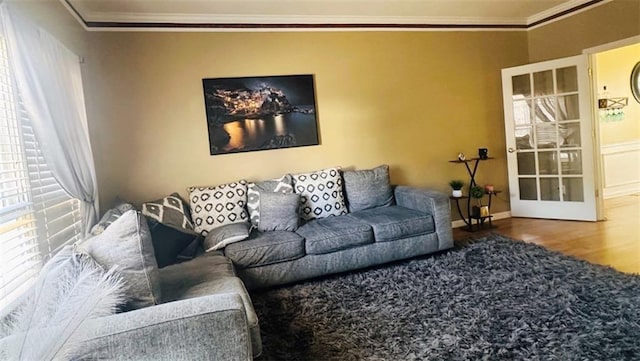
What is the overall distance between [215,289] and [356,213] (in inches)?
75.5

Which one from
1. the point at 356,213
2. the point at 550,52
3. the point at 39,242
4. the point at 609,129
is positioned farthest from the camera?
the point at 609,129

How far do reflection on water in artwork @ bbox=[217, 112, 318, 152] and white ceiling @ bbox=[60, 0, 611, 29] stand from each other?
0.94 m

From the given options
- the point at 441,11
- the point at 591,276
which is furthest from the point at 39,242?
the point at 441,11

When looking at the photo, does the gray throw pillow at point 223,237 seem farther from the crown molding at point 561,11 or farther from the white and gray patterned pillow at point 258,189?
the crown molding at point 561,11

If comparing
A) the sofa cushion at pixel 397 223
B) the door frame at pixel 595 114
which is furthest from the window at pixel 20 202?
the door frame at pixel 595 114

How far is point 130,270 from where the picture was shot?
155 cm

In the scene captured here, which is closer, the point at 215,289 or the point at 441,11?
the point at 215,289

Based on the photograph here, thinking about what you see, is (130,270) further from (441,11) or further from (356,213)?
(441,11)

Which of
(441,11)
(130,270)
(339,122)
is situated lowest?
(130,270)

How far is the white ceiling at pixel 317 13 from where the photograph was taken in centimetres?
332

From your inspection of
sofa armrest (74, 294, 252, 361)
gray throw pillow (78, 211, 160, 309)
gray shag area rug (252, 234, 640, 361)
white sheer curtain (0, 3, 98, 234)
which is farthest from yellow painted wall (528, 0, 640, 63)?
white sheer curtain (0, 3, 98, 234)

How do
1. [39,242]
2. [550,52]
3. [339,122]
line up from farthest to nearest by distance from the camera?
1. [550,52]
2. [339,122]
3. [39,242]

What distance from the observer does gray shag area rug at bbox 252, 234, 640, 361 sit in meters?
1.92

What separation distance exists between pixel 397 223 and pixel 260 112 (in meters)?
1.72
